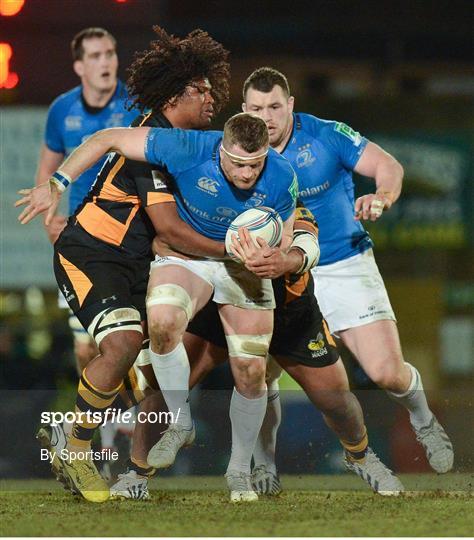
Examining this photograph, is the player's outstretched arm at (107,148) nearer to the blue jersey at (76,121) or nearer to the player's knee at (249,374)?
the player's knee at (249,374)

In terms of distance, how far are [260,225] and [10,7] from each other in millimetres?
2944

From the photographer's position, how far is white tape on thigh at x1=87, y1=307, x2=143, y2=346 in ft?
19.3

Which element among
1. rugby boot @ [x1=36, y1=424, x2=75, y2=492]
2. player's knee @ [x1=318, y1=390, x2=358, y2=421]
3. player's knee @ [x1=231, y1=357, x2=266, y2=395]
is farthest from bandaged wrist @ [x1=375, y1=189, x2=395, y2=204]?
rugby boot @ [x1=36, y1=424, x2=75, y2=492]

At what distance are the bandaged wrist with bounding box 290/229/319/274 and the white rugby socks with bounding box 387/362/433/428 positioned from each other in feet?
3.07

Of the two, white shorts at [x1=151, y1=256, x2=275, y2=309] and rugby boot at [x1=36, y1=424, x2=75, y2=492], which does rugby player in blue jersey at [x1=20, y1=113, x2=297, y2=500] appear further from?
rugby boot at [x1=36, y1=424, x2=75, y2=492]

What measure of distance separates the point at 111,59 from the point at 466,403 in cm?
305

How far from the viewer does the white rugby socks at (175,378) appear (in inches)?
233

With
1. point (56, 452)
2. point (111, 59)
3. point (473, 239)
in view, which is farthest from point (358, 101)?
point (56, 452)

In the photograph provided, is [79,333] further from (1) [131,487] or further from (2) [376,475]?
(2) [376,475]

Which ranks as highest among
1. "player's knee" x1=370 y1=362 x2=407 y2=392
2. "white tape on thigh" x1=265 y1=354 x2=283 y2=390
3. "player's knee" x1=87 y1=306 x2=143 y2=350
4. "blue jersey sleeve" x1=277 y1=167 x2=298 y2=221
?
"blue jersey sleeve" x1=277 y1=167 x2=298 y2=221

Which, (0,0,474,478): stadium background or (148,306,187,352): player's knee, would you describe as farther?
(0,0,474,478): stadium background

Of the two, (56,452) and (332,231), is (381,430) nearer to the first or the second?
(332,231)

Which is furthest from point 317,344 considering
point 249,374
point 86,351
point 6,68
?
point 6,68

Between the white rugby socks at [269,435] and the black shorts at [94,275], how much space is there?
2.60 ft
